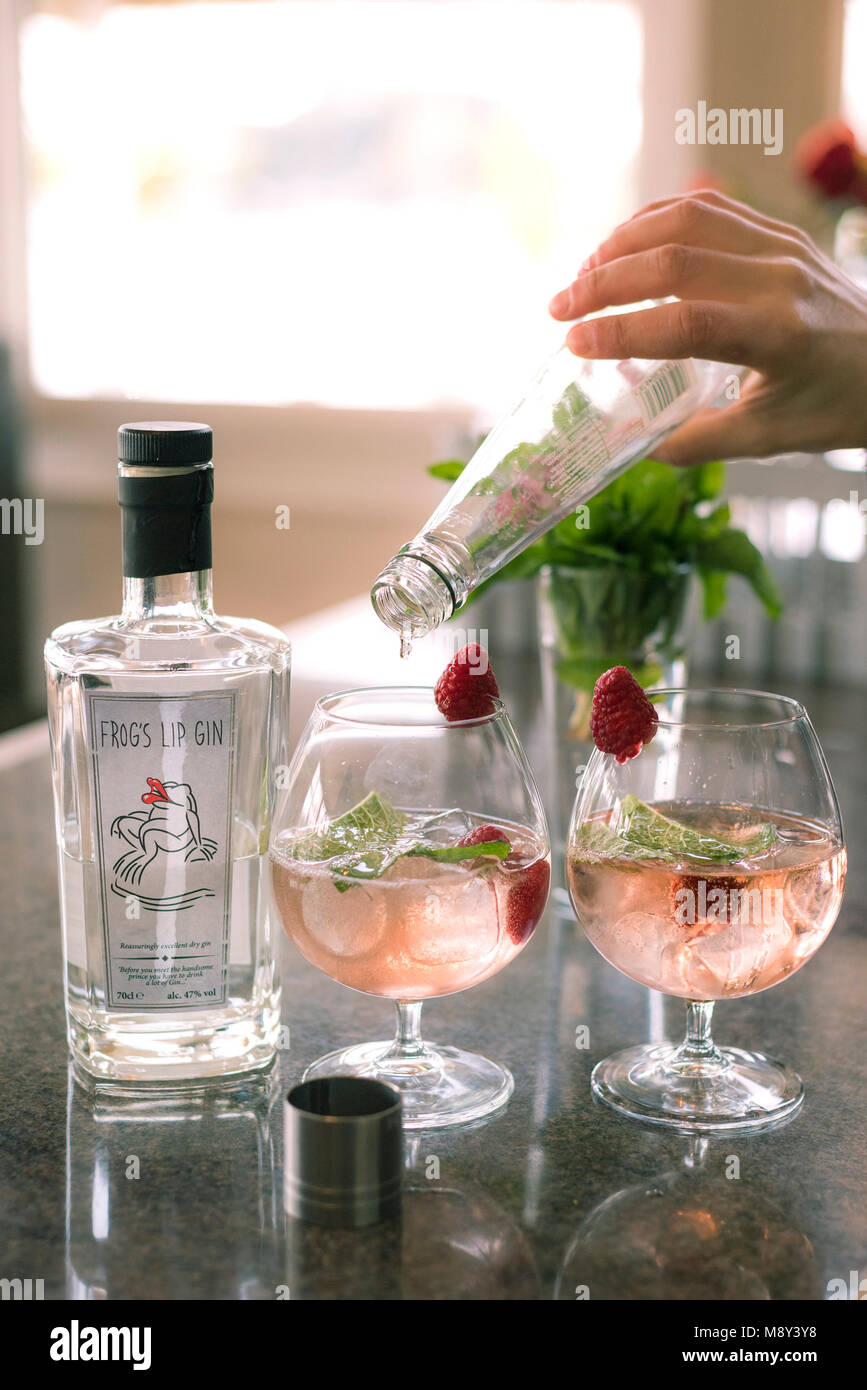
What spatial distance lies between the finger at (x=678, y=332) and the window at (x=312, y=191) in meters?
2.86

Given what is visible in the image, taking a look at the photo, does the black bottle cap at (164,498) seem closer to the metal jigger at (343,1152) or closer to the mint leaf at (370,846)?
the mint leaf at (370,846)

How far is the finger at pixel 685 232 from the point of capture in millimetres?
793

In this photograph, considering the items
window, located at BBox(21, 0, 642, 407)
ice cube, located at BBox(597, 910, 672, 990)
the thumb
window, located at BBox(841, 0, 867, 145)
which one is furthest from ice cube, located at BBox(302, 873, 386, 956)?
window, located at BBox(21, 0, 642, 407)

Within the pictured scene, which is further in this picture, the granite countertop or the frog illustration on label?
the frog illustration on label

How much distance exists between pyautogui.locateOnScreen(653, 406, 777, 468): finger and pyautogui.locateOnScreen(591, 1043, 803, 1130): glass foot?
39 cm

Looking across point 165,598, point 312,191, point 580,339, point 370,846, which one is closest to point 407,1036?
point 370,846

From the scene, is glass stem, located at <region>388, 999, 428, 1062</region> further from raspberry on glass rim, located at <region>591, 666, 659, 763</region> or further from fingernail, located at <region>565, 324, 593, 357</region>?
fingernail, located at <region>565, 324, 593, 357</region>

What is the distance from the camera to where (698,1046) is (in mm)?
767

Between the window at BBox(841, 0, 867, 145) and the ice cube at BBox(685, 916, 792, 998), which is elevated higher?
the window at BBox(841, 0, 867, 145)

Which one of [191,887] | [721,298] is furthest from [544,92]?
[191,887]

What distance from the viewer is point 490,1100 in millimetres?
738

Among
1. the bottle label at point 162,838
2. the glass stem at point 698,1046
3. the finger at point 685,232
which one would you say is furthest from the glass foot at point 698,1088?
the finger at point 685,232

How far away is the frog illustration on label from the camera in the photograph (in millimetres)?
723
